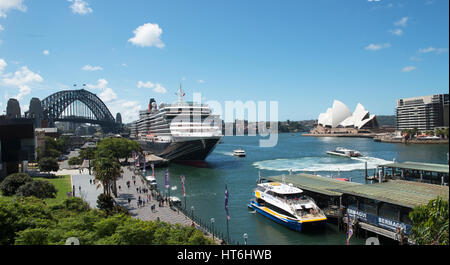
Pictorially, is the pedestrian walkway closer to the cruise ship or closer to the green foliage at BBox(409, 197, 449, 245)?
the green foliage at BBox(409, 197, 449, 245)

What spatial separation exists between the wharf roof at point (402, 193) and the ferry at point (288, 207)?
281cm

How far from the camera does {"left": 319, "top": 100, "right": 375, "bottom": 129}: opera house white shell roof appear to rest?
486 ft

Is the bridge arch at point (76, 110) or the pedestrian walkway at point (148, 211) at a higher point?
the bridge arch at point (76, 110)

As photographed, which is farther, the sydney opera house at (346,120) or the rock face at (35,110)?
the sydney opera house at (346,120)

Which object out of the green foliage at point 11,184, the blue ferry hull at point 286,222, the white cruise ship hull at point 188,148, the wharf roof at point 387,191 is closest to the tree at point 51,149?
the white cruise ship hull at point 188,148

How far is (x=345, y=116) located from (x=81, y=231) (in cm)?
16032

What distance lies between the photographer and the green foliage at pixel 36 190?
72.3 feet

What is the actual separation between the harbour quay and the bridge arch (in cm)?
12237

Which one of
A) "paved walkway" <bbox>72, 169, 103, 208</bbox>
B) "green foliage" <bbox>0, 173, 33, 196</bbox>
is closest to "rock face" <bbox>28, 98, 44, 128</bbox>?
"paved walkway" <bbox>72, 169, 103, 208</bbox>

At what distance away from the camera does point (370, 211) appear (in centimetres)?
1997

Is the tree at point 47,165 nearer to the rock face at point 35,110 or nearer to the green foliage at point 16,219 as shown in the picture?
the rock face at point 35,110

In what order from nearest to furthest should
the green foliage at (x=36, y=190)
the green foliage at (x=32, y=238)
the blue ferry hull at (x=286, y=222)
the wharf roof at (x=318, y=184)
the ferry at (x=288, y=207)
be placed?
1. the green foliage at (x=32, y=238)
2. the blue ferry hull at (x=286, y=222)
3. the ferry at (x=288, y=207)
4. the green foliage at (x=36, y=190)
5. the wharf roof at (x=318, y=184)
